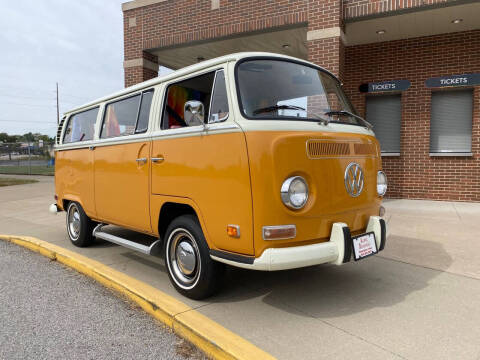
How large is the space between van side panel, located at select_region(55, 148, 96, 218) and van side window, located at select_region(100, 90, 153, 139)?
0.55 m

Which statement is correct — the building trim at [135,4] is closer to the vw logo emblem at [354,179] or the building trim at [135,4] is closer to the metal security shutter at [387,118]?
the metal security shutter at [387,118]

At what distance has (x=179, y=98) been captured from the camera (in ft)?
12.6

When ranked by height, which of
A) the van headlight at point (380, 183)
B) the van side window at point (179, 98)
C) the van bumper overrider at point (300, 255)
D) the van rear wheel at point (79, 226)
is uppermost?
the van side window at point (179, 98)

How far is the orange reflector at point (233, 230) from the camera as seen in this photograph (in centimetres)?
296

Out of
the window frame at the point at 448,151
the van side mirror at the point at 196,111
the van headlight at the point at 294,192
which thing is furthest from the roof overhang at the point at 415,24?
the van headlight at the point at 294,192

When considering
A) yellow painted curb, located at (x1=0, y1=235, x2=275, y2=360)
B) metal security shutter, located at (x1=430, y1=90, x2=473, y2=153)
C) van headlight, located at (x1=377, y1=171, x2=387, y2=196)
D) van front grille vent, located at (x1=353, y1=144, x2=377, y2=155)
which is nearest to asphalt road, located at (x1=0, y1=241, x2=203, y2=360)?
yellow painted curb, located at (x1=0, y1=235, x2=275, y2=360)

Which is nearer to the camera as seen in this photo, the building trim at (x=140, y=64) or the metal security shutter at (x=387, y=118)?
the metal security shutter at (x=387, y=118)

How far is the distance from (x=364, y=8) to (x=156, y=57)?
6091mm

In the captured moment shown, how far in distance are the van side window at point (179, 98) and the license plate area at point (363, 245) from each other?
1.80m

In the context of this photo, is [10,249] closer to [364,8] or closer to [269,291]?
[269,291]

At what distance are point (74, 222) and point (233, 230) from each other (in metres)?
3.79

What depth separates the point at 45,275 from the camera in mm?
4480

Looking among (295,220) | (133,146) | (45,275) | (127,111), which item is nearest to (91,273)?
(45,275)

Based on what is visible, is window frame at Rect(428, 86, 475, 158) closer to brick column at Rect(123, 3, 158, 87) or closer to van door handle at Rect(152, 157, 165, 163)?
brick column at Rect(123, 3, 158, 87)
